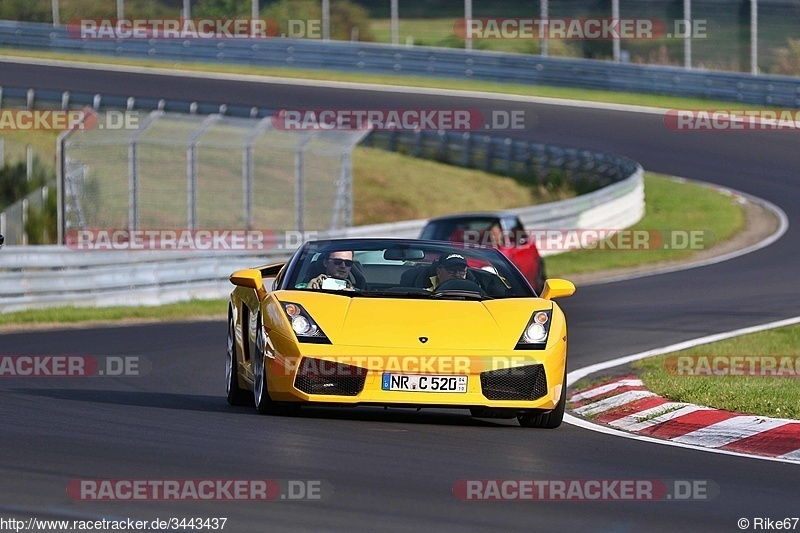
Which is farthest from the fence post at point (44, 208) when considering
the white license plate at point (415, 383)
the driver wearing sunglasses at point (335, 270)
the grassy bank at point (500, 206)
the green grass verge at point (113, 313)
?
the white license plate at point (415, 383)

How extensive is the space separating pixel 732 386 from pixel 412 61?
117ft

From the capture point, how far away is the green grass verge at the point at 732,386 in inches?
391

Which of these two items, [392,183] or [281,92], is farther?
[281,92]

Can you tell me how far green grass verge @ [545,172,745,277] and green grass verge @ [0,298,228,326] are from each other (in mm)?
6723

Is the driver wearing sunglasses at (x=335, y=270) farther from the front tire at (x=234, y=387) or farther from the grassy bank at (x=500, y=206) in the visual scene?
the grassy bank at (x=500, y=206)

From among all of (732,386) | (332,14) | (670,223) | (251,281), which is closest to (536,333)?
(251,281)

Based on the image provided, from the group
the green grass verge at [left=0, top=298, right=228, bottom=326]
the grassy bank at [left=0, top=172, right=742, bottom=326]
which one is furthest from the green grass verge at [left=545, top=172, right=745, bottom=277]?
the green grass verge at [left=0, top=298, right=228, bottom=326]

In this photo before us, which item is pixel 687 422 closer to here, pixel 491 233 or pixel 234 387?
pixel 234 387

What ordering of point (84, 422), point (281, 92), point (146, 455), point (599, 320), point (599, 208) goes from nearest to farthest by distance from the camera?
point (146, 455)
point (84, 422)
point (599, 320)
point (599, 208)
point (281, 92)

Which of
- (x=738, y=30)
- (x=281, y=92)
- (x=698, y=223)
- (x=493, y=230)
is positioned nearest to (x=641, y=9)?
(x=738, y=30)

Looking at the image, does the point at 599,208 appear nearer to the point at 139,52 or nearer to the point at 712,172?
the point at 712,172

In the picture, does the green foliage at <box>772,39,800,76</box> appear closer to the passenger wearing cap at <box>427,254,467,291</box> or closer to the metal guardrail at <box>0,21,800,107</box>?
the metal guardrail at <box>0,21,800,107</box>

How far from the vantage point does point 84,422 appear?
8.95 metres

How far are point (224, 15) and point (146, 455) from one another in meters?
40.0
